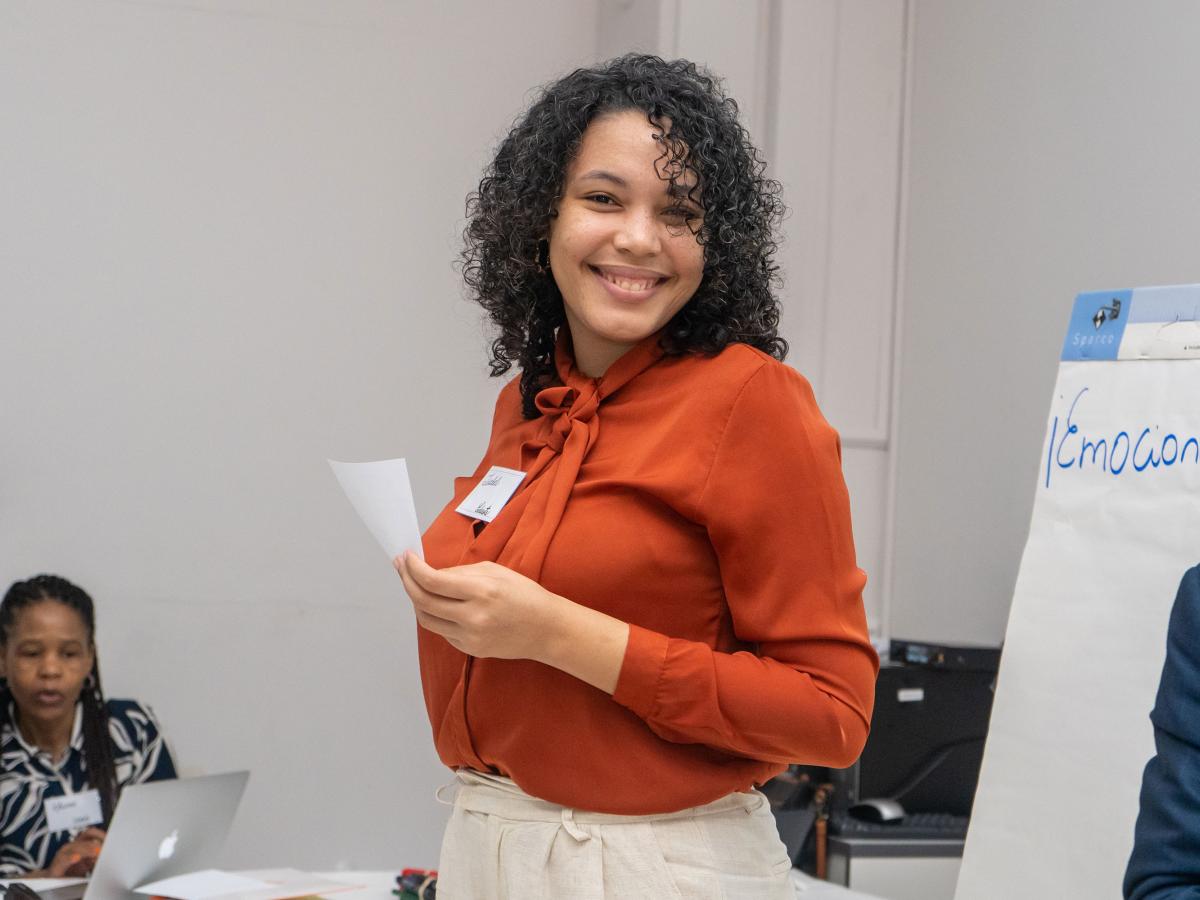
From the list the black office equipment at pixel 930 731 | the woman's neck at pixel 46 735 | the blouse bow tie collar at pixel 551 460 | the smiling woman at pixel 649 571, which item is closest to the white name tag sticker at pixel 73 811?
the woman's neck at pixel 46 735

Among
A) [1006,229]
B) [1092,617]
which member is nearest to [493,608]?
[1092,617]

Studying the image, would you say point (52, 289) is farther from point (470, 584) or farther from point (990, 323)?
point (470, 584)

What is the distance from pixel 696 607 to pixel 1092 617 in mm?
927

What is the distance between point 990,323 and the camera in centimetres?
324

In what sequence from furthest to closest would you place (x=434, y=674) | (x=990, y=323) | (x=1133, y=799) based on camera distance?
(x=990, y=323) < (x=1133, y=799) < (x=434, y=674)

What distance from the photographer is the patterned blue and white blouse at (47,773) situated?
9.24 feet

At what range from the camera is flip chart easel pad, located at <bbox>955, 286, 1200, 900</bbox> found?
172cm

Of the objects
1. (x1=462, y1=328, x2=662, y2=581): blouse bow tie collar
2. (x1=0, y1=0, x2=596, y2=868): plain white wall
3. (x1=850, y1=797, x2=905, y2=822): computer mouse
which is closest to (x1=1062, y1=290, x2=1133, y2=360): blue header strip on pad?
(x1=462, y1=328, x2=662, y2=581): blouse bow tie collar

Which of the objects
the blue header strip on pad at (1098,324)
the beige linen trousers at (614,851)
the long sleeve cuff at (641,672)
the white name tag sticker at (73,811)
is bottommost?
the white name tag sticker at (73,811)

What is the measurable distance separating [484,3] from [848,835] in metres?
2.53

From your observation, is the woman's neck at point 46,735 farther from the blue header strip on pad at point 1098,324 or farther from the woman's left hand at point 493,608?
the blue header strip on pad at point 1098,324

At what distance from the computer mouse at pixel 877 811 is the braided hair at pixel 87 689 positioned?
1.72 m

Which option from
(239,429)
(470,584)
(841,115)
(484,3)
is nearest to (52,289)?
(239,429)

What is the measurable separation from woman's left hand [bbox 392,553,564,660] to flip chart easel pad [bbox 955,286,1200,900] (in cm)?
104
